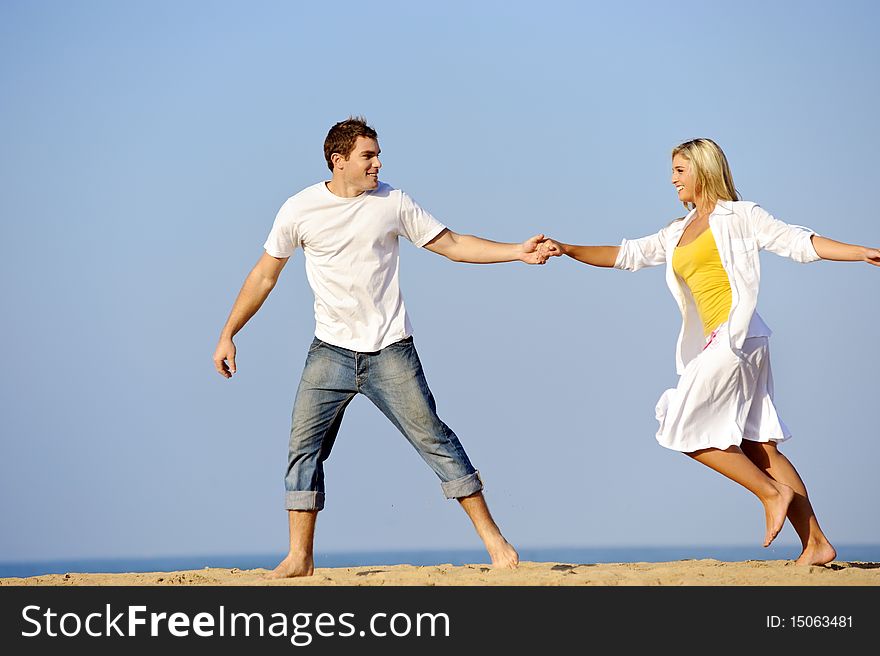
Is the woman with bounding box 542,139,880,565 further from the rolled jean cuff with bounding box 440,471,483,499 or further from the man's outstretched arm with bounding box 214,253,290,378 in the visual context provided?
the man's outstretched arm with bounding box 214,253,290,378

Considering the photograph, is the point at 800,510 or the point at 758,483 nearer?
the point at 758,483

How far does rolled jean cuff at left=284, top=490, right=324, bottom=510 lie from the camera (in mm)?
6812

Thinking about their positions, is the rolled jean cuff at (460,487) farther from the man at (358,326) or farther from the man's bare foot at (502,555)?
the man's bare foot at (502,555)

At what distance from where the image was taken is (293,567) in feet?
22.1

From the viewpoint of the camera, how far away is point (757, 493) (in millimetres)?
6523

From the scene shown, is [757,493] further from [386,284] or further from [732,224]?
[386,284]

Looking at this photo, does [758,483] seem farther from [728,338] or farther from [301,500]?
[301,500]

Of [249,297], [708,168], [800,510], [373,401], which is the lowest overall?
[800,510]

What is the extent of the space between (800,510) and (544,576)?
1.65 metres

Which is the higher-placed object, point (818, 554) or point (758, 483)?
point (758, 483)

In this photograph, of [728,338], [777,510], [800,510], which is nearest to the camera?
[777,510]

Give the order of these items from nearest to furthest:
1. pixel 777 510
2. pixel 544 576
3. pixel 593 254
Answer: pixel 544 576 → pixel 777 510 → pixel 593 254

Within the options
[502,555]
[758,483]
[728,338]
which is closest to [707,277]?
[728,338]

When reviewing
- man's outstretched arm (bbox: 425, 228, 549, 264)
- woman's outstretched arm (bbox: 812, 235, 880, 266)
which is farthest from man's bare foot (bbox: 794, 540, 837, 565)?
man's outstretched arm (bbox: 425, 228, 549, 264)
